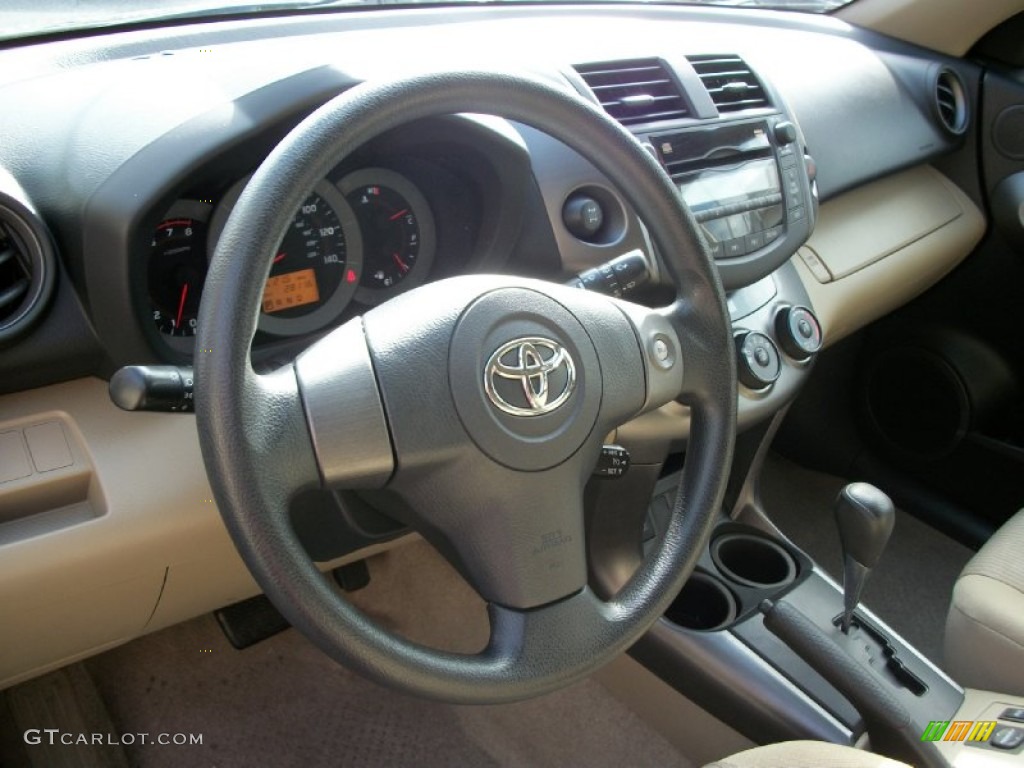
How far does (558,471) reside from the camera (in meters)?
0.92

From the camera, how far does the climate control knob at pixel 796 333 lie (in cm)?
145

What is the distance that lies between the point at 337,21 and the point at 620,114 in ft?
1.44

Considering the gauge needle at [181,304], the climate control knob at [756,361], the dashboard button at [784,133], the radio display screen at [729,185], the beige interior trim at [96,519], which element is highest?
the dashboard button at [784,133]

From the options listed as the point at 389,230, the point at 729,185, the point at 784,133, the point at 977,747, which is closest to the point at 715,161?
the point at 729,185

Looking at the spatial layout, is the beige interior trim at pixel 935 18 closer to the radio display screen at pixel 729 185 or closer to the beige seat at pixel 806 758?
→ the radio display screen at pixel 729 185

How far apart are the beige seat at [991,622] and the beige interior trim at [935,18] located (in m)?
1.12

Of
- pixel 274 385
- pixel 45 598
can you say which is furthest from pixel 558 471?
pixel 45 598

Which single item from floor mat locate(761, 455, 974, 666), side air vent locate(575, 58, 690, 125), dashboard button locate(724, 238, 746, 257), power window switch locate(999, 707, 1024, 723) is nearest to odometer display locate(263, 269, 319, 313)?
side air vent locate(575, 58, 690, 125)

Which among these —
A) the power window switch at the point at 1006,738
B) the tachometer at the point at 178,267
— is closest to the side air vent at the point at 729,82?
the tachometer at the point at 178,267

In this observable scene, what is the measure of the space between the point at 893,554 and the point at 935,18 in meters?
1.11

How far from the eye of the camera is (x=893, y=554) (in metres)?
2.14

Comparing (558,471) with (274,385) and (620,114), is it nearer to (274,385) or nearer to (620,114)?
(274,385)

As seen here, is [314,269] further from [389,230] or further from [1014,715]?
[1014,715]

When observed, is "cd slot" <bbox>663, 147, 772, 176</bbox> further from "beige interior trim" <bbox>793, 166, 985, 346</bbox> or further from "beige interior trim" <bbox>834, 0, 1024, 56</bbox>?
"beige interior trim" <bbox>834, 0, 1024, 56</bbox>
